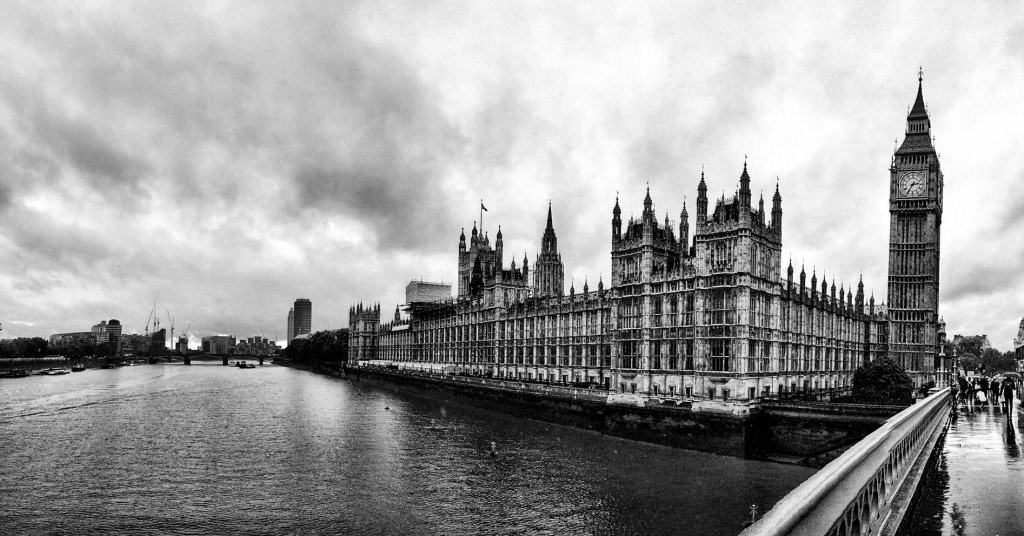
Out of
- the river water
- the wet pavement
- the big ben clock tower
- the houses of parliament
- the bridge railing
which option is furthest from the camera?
the big ben clock tower

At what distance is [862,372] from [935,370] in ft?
140

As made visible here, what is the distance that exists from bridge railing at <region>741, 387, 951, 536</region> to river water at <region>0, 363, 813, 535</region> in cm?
2232

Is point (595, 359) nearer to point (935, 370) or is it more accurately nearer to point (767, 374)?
point (767, 374)

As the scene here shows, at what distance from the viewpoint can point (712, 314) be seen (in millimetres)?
63219

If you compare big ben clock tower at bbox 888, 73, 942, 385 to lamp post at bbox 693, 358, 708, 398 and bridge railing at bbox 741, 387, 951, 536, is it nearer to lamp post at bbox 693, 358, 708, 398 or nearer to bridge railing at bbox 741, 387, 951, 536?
lamp post at bbox 693, 358, 708, 398

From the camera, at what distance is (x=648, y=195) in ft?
243

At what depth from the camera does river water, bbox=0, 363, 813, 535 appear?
34438 mm

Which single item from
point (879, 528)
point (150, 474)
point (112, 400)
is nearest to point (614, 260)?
point (150, 474)

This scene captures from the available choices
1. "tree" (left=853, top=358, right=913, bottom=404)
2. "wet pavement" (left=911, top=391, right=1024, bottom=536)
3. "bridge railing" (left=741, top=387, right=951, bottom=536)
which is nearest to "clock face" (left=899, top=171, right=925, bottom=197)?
"tree" (left=853, top=358, right=913, bottom=404)

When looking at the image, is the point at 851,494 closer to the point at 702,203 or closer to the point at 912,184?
the point at 702,203

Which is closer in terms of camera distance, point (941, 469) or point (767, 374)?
point (941, 469)

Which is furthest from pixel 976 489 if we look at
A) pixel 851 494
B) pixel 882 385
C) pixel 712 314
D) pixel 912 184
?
pixel 912 184

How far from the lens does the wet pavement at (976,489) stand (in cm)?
1150

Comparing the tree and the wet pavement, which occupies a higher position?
the wet pavement
